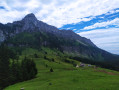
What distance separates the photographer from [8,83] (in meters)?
70.9

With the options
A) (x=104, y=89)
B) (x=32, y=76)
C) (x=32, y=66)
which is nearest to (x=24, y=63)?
(x=32, y=66)

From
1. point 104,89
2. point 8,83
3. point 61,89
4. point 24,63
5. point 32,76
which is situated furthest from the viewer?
point 24,63

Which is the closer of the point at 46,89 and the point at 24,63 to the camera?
the point at 46,89

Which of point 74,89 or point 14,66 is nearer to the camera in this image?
point 74,89

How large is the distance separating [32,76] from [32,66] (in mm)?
7660

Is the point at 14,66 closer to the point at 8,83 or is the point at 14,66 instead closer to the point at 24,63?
the point at 24,63

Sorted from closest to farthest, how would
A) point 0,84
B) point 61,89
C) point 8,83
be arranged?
point 61,89 → point 0,84 → point 8,83

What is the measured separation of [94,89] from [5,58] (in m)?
67.4

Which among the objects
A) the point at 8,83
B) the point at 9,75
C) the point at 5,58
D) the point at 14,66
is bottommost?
the point at 8,83

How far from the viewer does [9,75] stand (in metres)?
73.0

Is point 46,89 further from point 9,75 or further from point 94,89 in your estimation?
point 9,75

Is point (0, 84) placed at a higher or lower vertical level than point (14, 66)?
lower

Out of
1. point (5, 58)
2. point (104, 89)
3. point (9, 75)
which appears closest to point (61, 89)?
point (104, 89)

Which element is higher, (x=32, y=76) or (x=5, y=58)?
(x=5, y=58)
